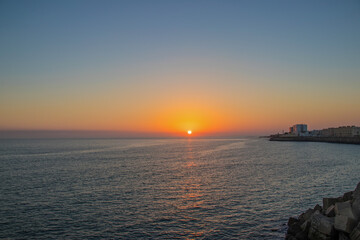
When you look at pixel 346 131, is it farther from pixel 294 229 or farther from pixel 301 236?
pixel 301 236

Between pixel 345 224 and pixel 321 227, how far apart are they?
3.30 ft

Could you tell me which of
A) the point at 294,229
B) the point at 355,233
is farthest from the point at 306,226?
the point at 355,233

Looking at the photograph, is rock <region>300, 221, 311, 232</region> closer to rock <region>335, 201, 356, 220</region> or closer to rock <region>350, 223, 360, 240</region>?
rock <region>335, 201, 356, 220</region>

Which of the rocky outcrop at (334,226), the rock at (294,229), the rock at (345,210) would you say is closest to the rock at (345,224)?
the rocky outcrop at (334,226)

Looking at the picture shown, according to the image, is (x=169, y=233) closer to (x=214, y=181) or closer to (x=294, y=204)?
(x=294, y=204)

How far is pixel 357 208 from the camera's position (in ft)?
36.8

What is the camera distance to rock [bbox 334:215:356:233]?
33.9 feet

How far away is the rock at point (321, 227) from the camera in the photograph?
35.8ft

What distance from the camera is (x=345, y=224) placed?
10.4 meters

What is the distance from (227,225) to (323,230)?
4.95 meters

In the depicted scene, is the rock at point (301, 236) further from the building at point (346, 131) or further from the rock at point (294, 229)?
the building at point (346, 131)

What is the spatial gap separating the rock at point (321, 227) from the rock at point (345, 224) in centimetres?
33

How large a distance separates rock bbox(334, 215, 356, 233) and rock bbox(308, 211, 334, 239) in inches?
12.9

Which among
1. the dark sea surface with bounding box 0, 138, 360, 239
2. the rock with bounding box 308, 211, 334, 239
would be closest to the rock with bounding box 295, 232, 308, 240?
the rock with bounding box 308, 211, 334, 239
